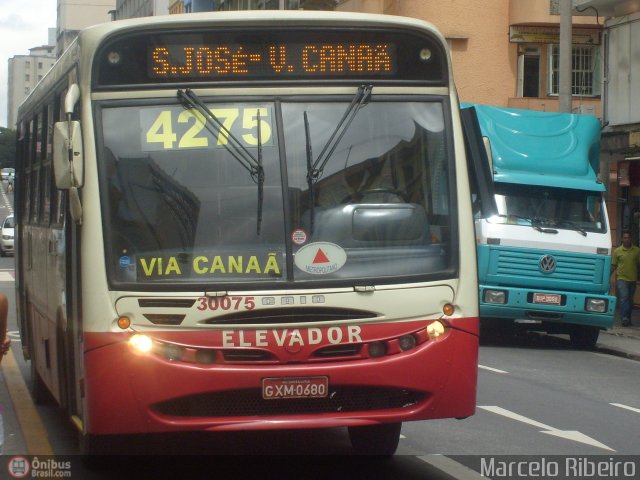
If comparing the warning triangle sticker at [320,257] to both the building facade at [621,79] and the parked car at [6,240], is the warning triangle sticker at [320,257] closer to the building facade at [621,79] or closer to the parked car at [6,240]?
the building facade at [621,79]

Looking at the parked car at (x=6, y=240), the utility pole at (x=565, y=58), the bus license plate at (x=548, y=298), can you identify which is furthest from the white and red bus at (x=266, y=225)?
the parked car at (x=6, y=240)

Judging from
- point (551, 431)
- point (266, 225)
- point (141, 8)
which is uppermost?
point (141, 8)

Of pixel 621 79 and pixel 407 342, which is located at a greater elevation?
pixel 621 79

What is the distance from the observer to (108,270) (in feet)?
24.5

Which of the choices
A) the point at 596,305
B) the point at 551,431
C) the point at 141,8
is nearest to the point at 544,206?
the point at 596,305

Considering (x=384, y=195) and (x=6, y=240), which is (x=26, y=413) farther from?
(x=6, y=240)

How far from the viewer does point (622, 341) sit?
22.4m

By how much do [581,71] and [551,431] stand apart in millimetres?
28153

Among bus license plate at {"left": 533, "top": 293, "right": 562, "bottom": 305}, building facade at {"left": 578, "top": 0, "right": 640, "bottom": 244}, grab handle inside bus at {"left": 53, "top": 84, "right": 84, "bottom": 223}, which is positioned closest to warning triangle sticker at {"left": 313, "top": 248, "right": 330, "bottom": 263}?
grab handle inside bus at {"left": 53, "top": 84, "right": 84, "bottom": 223}

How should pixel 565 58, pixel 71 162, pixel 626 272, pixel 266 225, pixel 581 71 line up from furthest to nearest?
1. pixel 581 71
2. pixel 626 272
3. pixel 565 58
4. pixel 266 225
5. pixel 71 162

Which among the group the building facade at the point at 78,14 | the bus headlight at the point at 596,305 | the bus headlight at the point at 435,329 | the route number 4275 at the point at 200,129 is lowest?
the bus headlight at the point at 596,305

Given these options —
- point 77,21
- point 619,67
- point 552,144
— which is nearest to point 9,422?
point 552,144

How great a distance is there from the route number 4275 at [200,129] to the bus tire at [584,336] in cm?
1435

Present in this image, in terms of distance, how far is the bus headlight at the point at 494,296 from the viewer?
19.8 m
